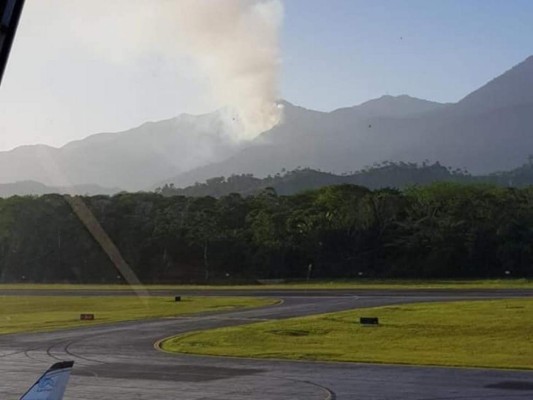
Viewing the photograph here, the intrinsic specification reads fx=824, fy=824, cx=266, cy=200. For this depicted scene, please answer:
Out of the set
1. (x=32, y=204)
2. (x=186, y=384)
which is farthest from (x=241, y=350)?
(x=32, y=204)

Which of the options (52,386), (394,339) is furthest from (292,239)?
(52,386)

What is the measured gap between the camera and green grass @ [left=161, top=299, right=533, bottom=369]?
92.4ft

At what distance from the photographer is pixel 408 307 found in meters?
50.8

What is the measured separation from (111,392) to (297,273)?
93.9 meters

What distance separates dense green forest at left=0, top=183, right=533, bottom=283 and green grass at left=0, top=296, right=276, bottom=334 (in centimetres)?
4214

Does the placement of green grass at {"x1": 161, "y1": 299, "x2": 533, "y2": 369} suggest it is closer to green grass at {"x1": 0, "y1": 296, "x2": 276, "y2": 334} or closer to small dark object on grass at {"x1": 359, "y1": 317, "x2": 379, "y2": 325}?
small dark object on grass at {"x1": 359, "y1": 317, "x2": 379, "y2": 325}

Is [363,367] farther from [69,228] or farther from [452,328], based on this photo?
[69,228]

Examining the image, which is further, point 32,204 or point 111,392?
point 32,204

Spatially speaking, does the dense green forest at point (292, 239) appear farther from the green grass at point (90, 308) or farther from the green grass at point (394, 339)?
the green grass at point (394, 339)

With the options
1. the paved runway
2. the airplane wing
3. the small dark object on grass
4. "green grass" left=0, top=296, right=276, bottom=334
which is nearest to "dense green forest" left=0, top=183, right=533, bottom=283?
"green grass" left=0, top=296, right=276, bottom=334

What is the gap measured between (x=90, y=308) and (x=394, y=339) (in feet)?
107

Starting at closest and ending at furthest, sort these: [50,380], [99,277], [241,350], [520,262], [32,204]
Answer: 1. [50,380]
2. [241,350]
3. [520,262]
4. [99,277]
5. [32,204]

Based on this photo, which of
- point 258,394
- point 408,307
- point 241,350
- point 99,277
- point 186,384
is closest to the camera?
Answer: point 258,394

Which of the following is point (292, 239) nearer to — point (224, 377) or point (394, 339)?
point (394, 339)
